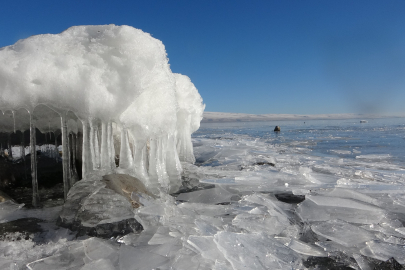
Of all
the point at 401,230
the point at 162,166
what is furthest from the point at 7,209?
the point at 401,230

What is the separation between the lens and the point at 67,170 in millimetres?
2787

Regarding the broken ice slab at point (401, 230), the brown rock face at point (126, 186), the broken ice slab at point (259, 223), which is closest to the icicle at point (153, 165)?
the brown rock face at point (126, 186)

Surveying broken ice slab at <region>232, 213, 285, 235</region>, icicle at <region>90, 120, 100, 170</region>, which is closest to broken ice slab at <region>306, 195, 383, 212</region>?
broken ice slab at <region>232, 213, 285, 235</region>

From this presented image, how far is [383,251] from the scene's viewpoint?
167 centimetres

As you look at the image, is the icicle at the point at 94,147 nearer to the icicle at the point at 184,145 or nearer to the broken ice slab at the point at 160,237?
the broken ice slab at the point at 160,237

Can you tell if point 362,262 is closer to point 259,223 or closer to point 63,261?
point 259,223

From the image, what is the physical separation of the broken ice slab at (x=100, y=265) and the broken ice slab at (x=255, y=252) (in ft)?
2.10

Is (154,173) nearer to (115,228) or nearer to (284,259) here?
(115,228)

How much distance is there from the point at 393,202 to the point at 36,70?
389 centimetres

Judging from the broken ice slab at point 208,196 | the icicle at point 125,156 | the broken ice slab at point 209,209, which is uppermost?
the icicle at point 125,156

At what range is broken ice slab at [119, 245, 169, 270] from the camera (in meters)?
1.42

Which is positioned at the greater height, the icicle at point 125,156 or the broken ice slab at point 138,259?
the icicle at point 125,156

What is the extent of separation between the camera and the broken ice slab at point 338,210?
7.47 feet

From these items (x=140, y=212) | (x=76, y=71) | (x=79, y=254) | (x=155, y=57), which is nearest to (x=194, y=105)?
(x=155, y=57)
